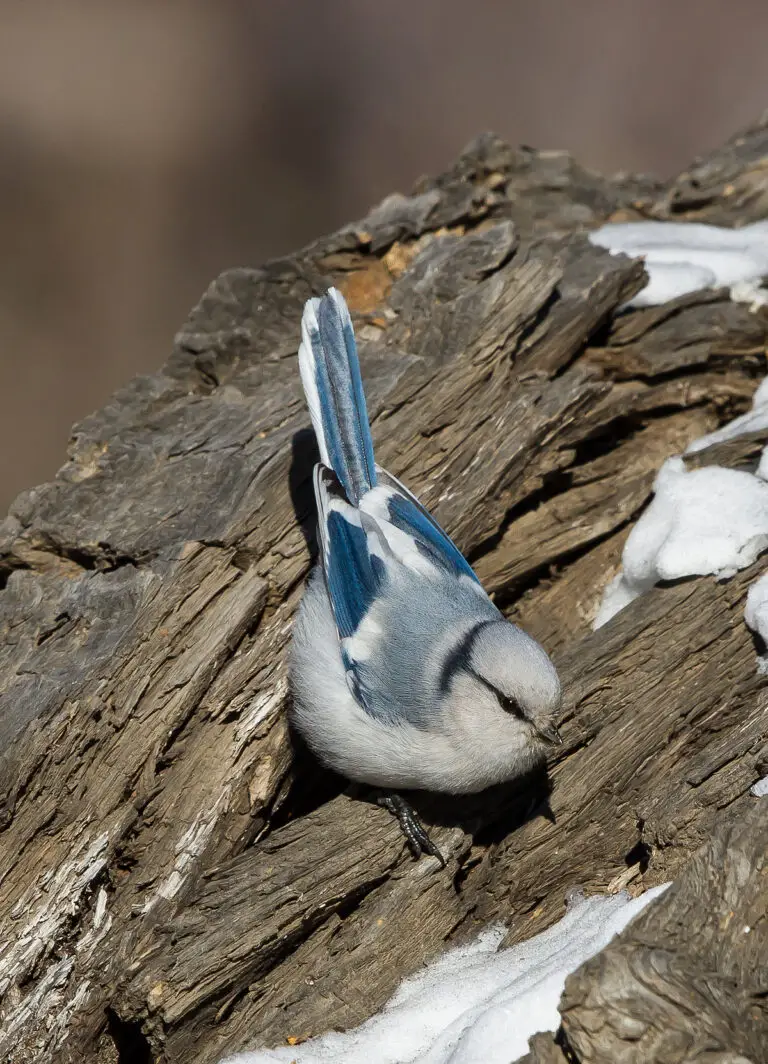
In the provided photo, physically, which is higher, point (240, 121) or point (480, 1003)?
point (240, 121)

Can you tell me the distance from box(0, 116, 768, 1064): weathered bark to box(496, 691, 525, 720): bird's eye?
40 cm

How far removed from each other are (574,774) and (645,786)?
253 mm

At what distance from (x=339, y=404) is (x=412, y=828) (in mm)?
1663

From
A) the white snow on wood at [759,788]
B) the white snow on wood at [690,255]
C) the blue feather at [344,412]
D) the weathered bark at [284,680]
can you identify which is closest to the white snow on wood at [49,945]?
the weathered bark at [284,680]

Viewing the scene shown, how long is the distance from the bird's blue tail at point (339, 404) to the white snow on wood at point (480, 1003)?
171 cm

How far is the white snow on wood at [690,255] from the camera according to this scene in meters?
5.30

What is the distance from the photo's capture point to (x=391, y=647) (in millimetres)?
3752

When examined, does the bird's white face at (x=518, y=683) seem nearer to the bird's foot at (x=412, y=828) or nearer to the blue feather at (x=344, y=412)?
the bird's foot at (x=412, y=828)

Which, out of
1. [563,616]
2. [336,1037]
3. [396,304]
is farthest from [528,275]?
[336,1037]

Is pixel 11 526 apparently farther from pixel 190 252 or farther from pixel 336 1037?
pixel 190 252

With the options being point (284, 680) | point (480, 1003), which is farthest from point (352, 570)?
point (480, 1003)

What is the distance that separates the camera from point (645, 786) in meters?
3.66

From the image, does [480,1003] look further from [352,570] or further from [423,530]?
[423,530]

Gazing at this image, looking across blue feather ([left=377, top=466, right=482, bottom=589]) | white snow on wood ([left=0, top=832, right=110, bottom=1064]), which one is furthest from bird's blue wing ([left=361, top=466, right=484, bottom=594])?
white snow on wood ([left=0, top=832, right=110, bottom=1064])
